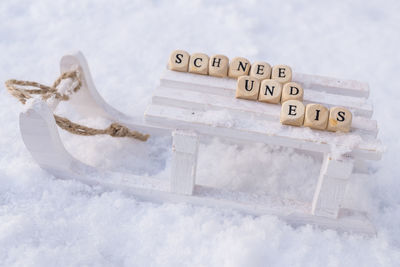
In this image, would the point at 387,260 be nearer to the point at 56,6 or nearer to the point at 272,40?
the point at 272,40

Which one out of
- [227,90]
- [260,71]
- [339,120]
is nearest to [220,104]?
[227,90]

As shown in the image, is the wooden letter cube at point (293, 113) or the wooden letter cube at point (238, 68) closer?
the wooden letter cube at point (293, 113)

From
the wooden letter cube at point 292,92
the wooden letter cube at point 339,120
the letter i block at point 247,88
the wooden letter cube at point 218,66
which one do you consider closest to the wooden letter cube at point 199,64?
the wooden letter cube at point 218,66

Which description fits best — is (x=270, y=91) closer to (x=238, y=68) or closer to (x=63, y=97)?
(x=238, y=68)

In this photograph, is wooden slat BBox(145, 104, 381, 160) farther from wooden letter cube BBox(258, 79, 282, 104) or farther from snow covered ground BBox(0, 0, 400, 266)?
snow covered ground BBox(0, 0, 400, 266)

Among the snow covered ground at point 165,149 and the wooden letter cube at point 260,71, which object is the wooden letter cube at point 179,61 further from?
the snow covered ground at point 165,149

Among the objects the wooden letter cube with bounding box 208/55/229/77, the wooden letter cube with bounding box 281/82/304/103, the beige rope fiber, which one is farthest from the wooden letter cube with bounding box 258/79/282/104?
the beige rope fiber
